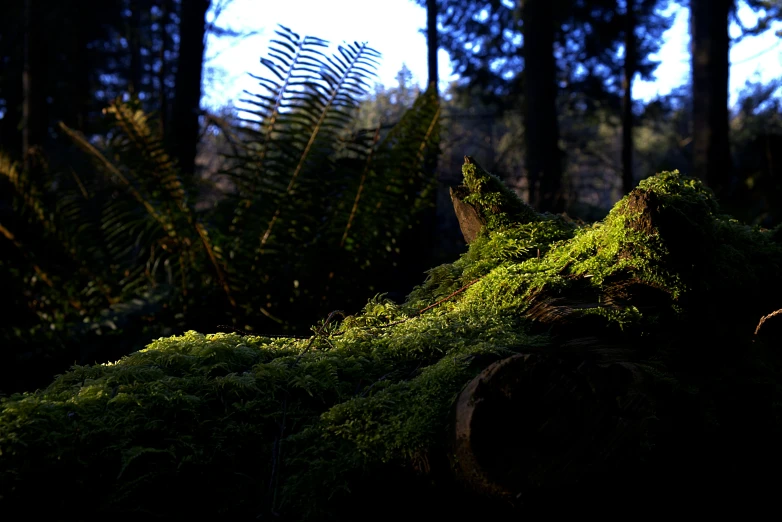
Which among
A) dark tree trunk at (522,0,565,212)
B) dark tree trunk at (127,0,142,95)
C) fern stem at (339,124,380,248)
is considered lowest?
fern stem at (339,124,380,248)

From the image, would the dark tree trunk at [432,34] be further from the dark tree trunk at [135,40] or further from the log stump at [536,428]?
the log stump at [536,428]

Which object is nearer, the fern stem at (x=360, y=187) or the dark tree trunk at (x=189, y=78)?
the fern stem at (x=360, y=187)

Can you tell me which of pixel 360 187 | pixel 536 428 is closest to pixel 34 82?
pixel 360 187

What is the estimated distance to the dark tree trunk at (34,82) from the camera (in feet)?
24.7

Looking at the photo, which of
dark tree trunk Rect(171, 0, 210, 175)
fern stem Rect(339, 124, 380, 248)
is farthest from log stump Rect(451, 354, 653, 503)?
dark tree trunk Rect(171, 0, 210, 175)

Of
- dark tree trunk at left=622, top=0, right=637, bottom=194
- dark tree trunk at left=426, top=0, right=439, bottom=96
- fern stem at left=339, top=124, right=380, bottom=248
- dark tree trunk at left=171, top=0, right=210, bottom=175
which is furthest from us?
dark tree trunk at left=622, top=0, right=637, bottom=194

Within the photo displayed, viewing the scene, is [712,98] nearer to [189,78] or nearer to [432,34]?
[432,34]

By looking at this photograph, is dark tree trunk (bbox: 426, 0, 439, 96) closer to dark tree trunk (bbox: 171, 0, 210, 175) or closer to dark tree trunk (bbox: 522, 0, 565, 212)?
dark tree trunk (bbox: 522, 0, 565, 212)

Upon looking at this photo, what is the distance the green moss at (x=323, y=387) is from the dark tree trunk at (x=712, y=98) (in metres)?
7.36

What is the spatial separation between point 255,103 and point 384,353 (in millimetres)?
2786

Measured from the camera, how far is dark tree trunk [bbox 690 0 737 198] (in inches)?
333

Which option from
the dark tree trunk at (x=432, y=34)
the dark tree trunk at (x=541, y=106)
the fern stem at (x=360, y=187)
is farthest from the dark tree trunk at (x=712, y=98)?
the fern stem at (x=360, y=187)

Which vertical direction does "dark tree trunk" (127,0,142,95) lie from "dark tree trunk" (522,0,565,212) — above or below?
above

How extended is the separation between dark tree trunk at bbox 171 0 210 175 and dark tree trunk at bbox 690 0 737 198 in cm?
706
